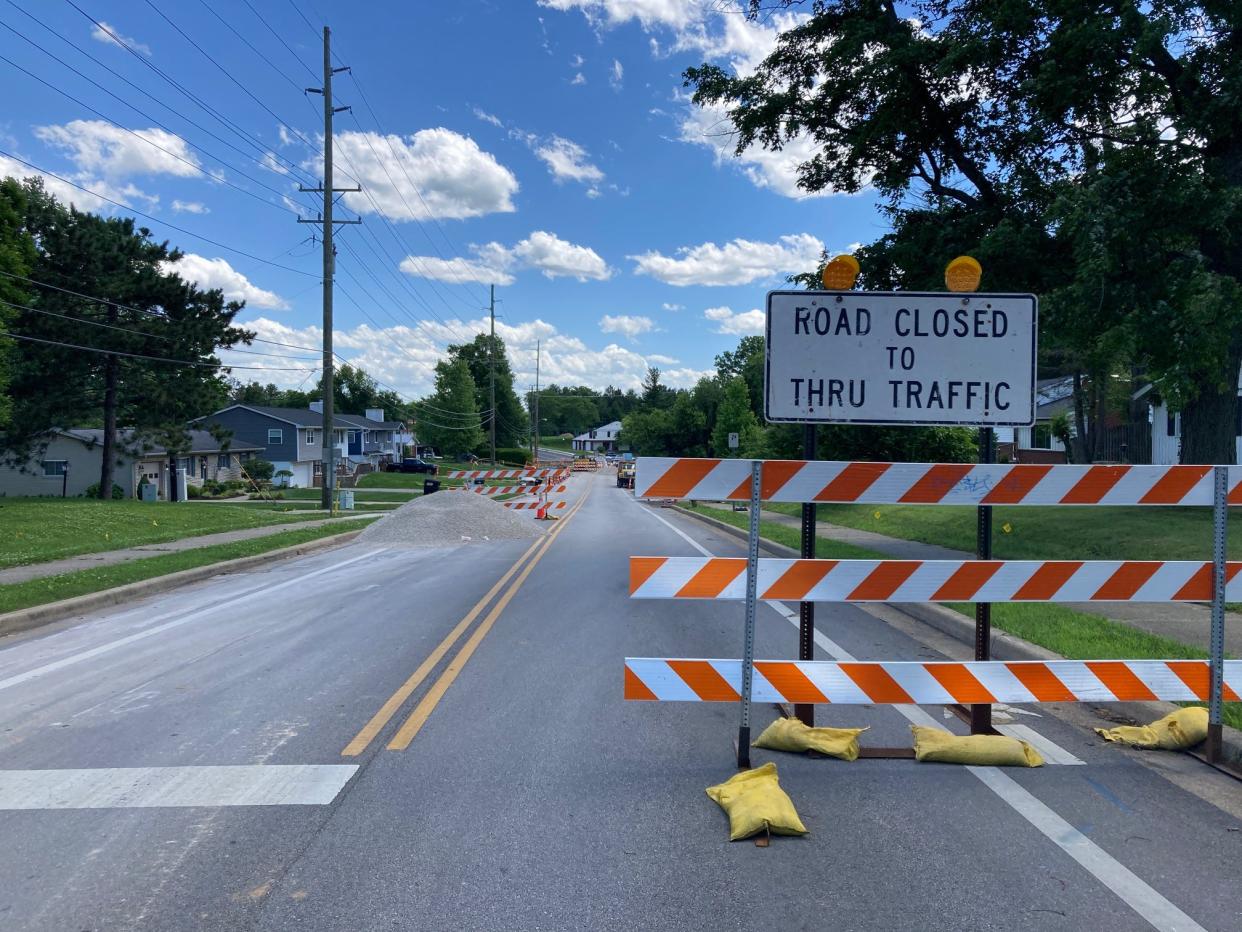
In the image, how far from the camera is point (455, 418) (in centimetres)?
9156

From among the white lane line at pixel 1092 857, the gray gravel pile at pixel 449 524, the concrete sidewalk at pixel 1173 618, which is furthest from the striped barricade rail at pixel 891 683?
the gray gravel pile at pixel 449 524

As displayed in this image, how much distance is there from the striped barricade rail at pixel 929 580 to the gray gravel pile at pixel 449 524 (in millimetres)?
15901

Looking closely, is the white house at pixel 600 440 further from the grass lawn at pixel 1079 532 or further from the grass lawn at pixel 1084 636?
the grass lawn at pixel 1084 636

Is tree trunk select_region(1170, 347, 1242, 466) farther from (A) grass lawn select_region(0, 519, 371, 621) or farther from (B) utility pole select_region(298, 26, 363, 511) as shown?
(B) utility pole select_region(298, 26, 363, 511)

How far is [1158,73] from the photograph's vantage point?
1463 centimetres

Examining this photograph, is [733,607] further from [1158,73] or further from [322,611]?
[1158,73]

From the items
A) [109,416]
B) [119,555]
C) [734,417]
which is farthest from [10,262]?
[734,417]

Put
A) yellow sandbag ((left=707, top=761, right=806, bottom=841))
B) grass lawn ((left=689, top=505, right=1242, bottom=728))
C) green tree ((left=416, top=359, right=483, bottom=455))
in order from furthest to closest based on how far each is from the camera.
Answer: green tree ((left=416, top=359, right=483, bottom=455))
grass lawn ((left=689, top=505, right=1242, bottom=728))
yellow sandbag ((left=707, top=761, right=806, bottom=841))

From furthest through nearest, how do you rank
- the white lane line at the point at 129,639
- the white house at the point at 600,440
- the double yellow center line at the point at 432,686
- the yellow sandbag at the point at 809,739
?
the white house at the point at 600,440 → the white lane line at the point at 129,639 → the double yellow center line at the point at 432,686 → the yellow sandbag at the point at 809,739

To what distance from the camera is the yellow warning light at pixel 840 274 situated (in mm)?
5516

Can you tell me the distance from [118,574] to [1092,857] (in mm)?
13070

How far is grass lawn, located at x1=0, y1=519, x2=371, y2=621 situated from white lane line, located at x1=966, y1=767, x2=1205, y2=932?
10335 millimetres

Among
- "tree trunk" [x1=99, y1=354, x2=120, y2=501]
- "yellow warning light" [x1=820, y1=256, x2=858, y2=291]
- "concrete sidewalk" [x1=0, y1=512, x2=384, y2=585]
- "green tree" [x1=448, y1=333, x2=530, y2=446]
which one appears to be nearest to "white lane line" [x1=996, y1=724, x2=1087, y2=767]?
"yellow warning light" [x1=820, y1=256, x2=858, y2=291]

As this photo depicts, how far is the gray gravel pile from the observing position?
2164cm
